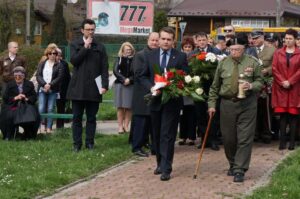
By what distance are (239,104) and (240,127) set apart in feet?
1.05

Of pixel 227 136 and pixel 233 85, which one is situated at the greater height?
pixel 233 85

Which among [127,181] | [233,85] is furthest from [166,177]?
[233,85]

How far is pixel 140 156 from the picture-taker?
38.9ft

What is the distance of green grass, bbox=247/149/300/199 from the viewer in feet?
28.7

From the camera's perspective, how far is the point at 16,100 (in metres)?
13.6

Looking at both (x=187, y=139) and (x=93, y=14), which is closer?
(x=187, y=139)

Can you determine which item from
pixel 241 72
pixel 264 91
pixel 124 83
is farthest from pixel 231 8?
pixel 241 72

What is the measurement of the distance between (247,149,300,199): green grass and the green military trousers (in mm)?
513

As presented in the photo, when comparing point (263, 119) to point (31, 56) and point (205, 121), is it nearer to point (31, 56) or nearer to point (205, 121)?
point (205, 121)

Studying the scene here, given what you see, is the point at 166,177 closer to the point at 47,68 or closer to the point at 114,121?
the point at 47,68

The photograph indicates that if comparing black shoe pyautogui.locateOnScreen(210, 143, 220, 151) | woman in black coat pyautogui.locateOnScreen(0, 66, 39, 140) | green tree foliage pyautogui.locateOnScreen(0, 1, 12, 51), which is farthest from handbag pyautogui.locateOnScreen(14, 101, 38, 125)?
green tree foliage pyautogui.locateOnScreen(0, 1, 12, 51)

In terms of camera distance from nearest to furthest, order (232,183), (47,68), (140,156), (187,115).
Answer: (232,183) → (140,156) → (187,115) → (47,68)

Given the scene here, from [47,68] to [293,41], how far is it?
536 centimetres

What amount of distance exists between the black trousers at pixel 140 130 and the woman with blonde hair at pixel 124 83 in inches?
80.1
